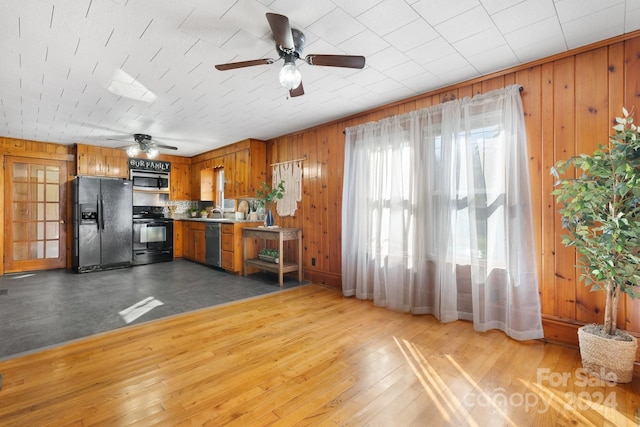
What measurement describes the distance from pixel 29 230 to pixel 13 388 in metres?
5.07

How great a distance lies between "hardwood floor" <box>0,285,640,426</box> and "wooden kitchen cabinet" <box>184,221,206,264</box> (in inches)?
132

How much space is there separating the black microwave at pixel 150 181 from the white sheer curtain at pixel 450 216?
4.98 m

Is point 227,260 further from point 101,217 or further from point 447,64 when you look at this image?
point 447,64

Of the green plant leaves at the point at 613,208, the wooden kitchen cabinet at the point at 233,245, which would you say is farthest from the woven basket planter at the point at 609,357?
the wooden kitchen cabinet at the point at 233,245

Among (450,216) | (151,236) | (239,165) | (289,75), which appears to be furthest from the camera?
(151,236)

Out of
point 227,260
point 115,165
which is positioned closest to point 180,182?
point 115,165

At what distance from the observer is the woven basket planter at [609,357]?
1927 mm

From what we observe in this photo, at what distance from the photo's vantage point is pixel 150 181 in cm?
652

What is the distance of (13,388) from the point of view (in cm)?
188

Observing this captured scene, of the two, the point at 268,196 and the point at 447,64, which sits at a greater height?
the point at 447,64

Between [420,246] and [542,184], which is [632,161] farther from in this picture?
[420,246]

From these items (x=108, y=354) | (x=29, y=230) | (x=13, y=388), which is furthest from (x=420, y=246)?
(x=29, y=230)

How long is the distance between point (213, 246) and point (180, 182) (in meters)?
2.37

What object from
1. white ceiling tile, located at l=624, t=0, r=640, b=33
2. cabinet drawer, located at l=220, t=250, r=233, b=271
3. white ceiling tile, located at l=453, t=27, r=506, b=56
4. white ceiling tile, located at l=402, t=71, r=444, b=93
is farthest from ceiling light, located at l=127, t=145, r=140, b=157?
white ceiling tile, located at l=624, t=0, r=640, b=33
